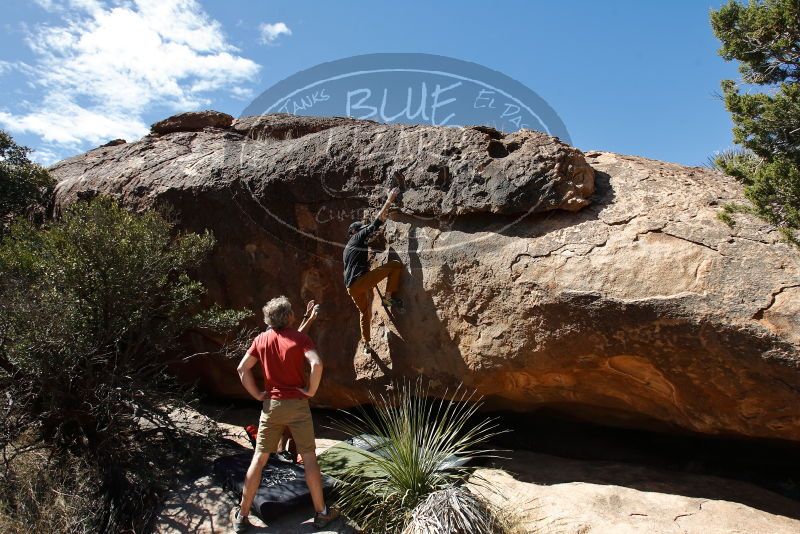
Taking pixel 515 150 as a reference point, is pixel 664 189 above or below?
below

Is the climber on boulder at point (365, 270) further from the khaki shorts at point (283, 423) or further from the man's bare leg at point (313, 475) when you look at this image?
the man's bare leg at point (313, 475)

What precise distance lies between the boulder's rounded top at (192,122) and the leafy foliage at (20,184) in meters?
1.99

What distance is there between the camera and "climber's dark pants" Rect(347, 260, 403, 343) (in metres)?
7.02

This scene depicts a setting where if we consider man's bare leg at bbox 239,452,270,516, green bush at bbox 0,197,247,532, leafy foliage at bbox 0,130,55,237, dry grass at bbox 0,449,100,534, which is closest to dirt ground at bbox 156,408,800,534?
man's bare leg at bbox 239,452,270,516

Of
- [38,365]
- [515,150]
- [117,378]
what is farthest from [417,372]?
[38,365]

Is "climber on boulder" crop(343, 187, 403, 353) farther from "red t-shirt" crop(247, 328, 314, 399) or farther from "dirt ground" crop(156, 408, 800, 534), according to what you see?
"dirt ground" crop(156, 408, 800, 534)

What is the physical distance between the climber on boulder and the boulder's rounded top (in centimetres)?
512

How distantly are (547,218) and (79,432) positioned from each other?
5.18m

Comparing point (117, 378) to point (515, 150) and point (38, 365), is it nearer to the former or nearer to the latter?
point (38, 365)

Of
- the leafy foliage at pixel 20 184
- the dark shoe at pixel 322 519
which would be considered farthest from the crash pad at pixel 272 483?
the leafy foliage at pixel 20 184

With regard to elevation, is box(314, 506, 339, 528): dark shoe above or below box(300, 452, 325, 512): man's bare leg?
below

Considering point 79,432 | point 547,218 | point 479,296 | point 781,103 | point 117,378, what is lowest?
point 79,432

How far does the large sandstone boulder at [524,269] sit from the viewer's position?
18.2ft

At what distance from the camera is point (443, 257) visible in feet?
22.7
